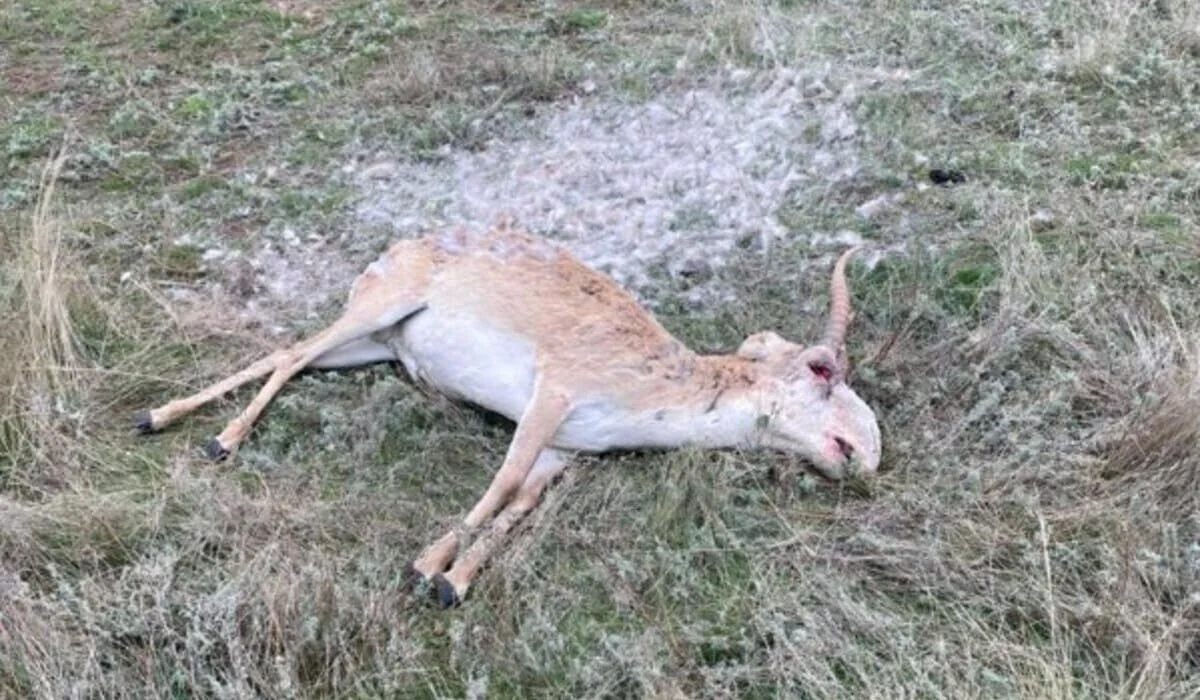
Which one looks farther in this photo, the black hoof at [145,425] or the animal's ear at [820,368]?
the black hoof at [145,425]

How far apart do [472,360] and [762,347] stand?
1.13 m

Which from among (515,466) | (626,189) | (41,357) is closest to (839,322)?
(515,466)

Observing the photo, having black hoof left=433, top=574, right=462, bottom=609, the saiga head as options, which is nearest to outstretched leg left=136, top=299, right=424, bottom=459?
black hoof left=433, top=574, right=462, bottom=609

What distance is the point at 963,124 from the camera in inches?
305

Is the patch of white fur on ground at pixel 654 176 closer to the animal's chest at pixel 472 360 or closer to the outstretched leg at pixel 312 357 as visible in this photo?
the animal's chest at pixel 472 360

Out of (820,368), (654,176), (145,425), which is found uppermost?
(820,368)

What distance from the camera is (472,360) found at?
5.70 metres

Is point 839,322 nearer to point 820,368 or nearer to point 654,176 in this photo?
point 820,368

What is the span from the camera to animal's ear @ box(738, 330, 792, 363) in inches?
222

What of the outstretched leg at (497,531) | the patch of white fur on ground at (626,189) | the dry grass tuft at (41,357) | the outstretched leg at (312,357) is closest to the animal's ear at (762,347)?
the patch of white fur on ground at (626,189)

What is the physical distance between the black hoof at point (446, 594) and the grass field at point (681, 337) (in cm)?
7

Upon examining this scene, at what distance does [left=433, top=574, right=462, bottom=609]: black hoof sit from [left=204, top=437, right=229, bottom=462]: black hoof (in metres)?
1.19

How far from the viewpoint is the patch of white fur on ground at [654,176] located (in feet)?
22.7

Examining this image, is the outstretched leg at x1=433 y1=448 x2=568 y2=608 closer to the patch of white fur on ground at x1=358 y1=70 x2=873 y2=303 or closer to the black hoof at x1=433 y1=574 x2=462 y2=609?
the black hoof at x1=433 y1=574 x2=462 y2=609
